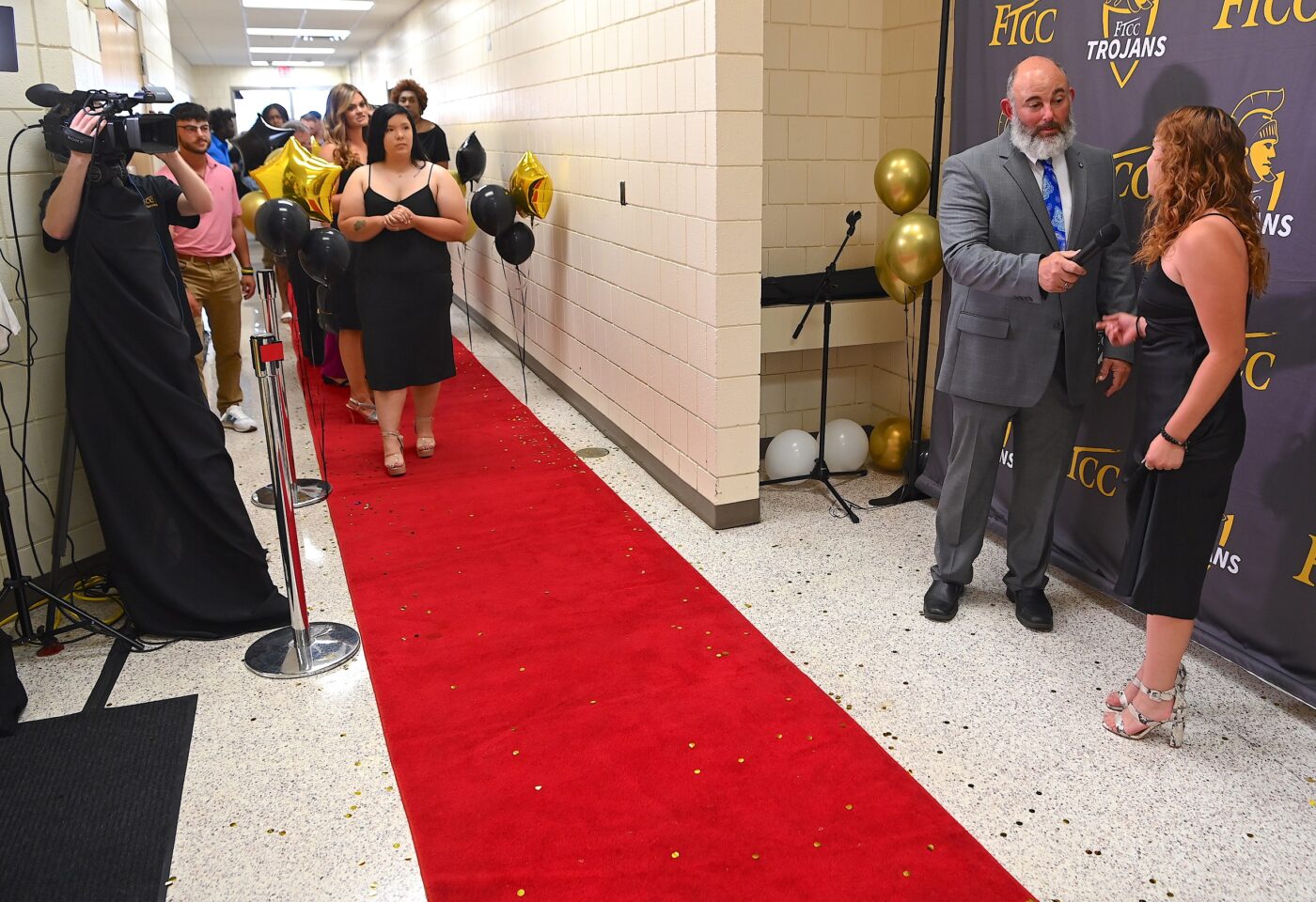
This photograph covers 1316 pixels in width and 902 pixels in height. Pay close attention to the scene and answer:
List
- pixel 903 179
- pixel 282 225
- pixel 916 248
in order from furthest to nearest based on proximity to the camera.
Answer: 1. pixel 282 225
2. pixel 903 179
3. pixel 916 248

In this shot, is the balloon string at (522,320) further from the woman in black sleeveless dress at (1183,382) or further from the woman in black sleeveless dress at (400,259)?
the woman in black sleeveless dress at (1183,382)

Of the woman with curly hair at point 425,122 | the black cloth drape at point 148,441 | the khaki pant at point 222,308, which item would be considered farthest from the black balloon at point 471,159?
the black cloth drape at point 148,441

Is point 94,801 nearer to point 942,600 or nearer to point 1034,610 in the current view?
point 942,600

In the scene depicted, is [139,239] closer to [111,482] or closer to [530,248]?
[111,482]

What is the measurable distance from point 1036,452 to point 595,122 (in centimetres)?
292

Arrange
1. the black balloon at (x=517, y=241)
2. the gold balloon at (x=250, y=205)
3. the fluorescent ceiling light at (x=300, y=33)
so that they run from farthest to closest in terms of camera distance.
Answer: the fluorescent ceiling light at (x=300, y=33)
the gold balloon at (x=250, y=205)
the black balloon at (x=517, y=241)

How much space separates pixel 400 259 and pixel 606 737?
2647 mm

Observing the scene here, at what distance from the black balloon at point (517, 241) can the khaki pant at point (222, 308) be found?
1431 millimetres

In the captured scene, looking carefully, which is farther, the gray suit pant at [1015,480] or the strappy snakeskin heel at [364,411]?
the strappy snakeskin heel at [364,411]

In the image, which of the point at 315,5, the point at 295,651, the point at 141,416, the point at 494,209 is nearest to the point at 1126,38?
the point at 295,651

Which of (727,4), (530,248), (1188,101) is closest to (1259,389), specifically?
(1188,101)

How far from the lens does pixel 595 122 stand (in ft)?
16.5

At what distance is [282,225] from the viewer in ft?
13.4

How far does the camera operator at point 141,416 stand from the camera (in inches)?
120
